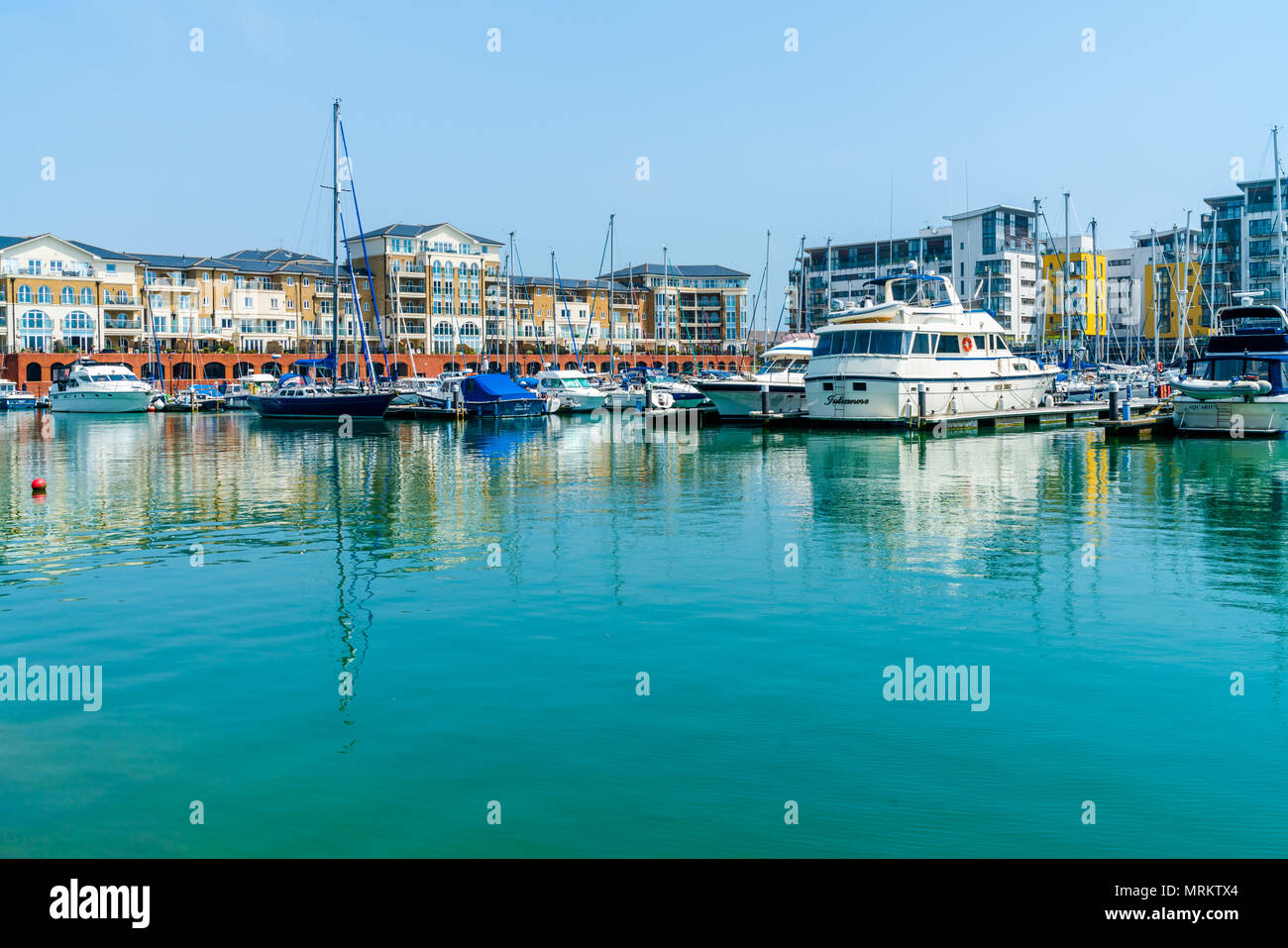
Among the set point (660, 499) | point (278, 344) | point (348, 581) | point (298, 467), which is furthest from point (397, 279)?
point (348, 581)

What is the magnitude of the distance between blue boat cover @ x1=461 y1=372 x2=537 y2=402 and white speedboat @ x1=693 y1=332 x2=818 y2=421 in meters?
12.2

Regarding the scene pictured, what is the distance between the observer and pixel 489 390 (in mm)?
70500

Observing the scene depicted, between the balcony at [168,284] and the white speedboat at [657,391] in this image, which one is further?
the balcony at [168,284]

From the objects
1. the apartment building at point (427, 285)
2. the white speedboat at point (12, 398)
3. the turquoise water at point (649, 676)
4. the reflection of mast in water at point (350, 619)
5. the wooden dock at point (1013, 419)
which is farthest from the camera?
the apartment building at point (427, 285)

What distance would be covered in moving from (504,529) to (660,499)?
6.15m

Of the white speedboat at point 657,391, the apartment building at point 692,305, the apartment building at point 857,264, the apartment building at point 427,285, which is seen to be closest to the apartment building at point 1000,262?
the apartment building at point 857,264

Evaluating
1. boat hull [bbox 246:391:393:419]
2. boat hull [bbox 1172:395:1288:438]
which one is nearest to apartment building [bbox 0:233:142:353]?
boat hull [bbox 246:391:393:419]

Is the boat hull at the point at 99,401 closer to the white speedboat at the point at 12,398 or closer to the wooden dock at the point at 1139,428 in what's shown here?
the white speedboat at the point at 12,398

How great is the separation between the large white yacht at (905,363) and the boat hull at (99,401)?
59183 millimetres

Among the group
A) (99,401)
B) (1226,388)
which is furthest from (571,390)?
(1226,388)

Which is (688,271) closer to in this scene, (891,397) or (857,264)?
(857,264)

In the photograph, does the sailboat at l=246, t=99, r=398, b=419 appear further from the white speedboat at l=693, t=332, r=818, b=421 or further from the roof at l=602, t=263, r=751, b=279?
the roof at l=602, t=263, r=751, b=279

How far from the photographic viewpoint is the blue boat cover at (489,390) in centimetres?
7044

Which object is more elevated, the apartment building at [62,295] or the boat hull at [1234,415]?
the apartment building at [62,295]
